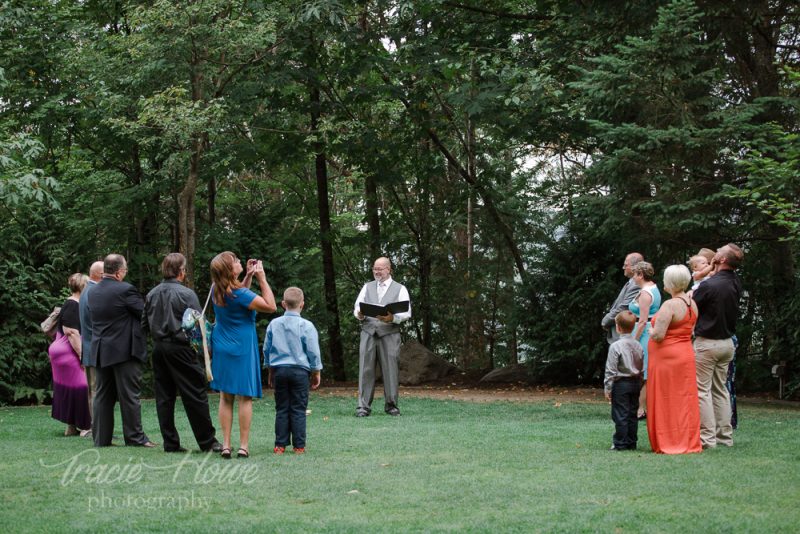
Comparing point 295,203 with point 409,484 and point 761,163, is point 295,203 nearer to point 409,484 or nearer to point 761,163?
point 761,163

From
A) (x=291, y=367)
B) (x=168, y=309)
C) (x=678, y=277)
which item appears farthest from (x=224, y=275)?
(x=678, y=277)

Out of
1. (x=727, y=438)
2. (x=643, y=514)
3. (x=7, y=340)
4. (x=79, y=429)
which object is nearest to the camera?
(x=643, y=514)

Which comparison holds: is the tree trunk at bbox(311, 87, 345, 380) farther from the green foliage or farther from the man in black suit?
the man in black suit

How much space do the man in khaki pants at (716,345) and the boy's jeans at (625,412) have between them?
729mm

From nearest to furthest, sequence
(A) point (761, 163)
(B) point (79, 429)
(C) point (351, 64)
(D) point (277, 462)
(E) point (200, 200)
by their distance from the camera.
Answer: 1. (D) point (277, 462)
2. (B) point (79, 429)
3. (A) point (761, 163)
4. (C) point (351, 64)
5. (E) point (200, 200)

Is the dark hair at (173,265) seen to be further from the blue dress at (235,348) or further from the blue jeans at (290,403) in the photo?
the blue jeans at (290,403)

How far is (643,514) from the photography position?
5926mm

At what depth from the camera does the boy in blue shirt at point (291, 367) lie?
8.82 meters

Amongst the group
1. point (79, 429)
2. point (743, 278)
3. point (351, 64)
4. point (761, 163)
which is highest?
point (351, 64)

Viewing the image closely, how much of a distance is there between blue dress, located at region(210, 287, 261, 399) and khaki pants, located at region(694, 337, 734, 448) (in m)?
4.28

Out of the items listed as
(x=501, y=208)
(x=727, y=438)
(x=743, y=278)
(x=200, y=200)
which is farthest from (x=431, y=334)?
A: (x=727, y=438)

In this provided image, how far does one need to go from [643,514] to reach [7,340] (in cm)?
1356

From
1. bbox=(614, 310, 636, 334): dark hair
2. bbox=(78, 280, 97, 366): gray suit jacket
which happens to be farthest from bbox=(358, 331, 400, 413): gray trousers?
bbox=(614, 310, 636, 334): dark hair

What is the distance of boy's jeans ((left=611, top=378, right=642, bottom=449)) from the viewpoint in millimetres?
9031
